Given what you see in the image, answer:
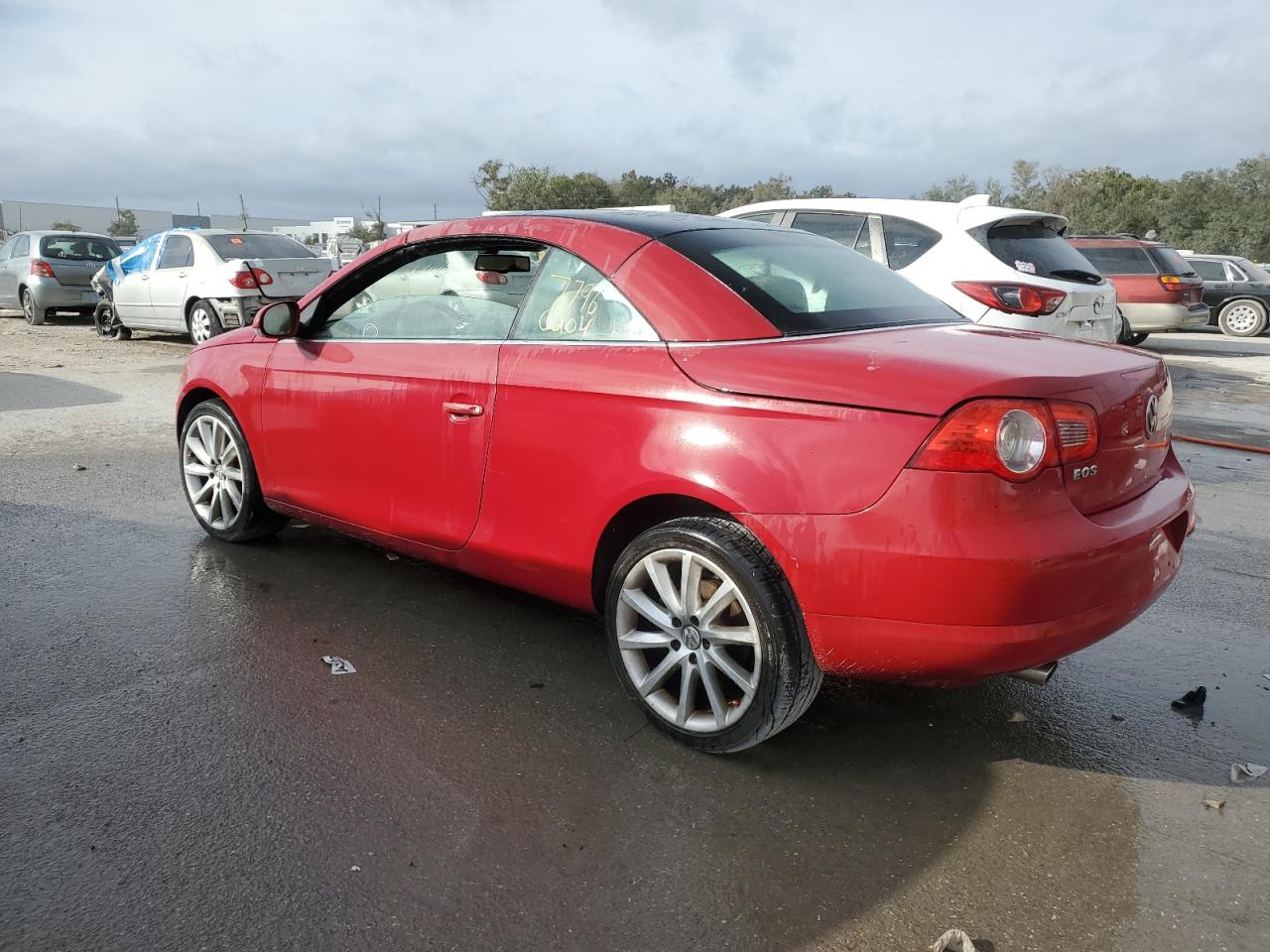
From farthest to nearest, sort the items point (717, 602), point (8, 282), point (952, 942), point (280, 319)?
point (8, 282) < point (280, 319) < point (717, 602) < point (952, 942)

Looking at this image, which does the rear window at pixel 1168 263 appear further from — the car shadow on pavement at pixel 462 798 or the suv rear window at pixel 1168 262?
the car shadow on pavement at pixel 462 798

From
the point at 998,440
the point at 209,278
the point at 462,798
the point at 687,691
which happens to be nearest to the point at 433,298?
the point at 687,691

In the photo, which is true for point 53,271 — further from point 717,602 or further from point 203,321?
point 717,602

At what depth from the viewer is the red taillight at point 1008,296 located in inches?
298

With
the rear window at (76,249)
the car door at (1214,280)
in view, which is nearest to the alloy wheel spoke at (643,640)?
the rear window at (76,249)

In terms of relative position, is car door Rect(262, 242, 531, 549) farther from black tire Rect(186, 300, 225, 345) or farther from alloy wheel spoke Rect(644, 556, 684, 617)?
black tire Rect(186, 300, 225, 345)

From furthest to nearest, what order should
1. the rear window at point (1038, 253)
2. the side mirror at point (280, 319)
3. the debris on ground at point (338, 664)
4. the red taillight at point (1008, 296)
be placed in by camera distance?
1. the rear window at point (1038, 253)
2. the red taillight at point (1008, 296)
3. the side mirror at point (280, 319)
4. the debris on ground at point (338, 664)

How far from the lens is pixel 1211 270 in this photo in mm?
21094

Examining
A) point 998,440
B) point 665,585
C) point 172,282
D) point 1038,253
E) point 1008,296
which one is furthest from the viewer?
point 172,282

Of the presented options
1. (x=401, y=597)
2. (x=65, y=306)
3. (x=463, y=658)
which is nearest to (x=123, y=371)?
(x=65, y=306)

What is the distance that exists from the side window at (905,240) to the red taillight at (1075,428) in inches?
210

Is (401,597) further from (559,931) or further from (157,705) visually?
(559,931)

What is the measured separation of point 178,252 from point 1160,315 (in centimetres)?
1448

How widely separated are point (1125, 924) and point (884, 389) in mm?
1373
